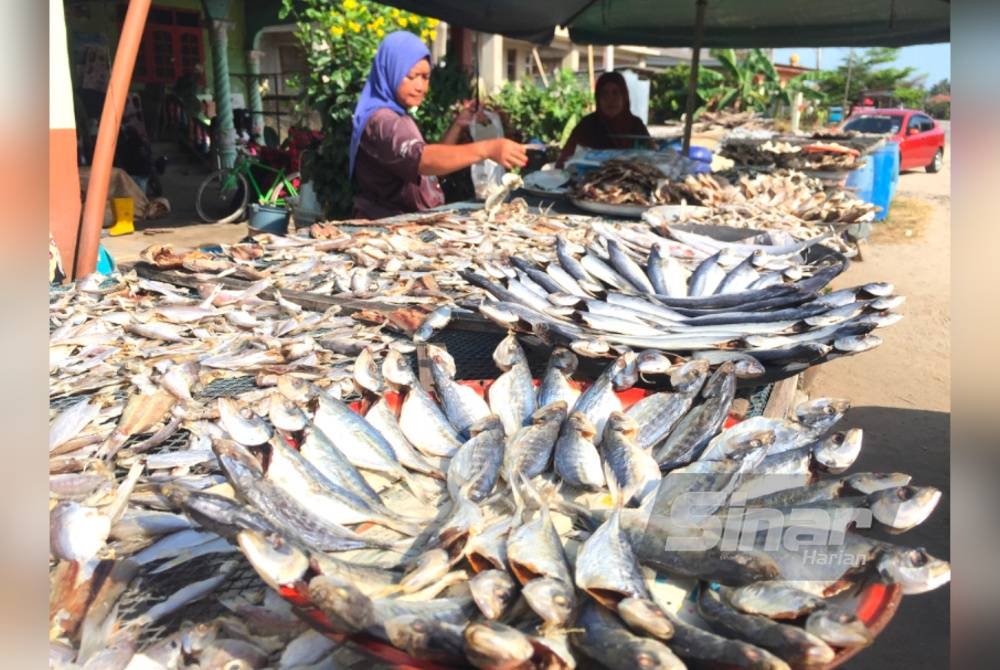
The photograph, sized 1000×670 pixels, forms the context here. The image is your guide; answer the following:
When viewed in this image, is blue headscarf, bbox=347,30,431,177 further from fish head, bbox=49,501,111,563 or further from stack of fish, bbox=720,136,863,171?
stack of fish, bbox=720,136,863,171

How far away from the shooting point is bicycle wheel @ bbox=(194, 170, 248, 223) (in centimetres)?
1123

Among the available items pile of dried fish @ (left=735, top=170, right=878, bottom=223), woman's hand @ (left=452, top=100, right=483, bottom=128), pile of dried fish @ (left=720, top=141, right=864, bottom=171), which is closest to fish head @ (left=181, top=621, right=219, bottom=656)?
pile of dried fish @ (left=735, top=170, right=878, bottom=223)

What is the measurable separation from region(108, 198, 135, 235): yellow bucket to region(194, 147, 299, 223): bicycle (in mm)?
1260

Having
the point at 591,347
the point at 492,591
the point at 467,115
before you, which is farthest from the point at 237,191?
the point at 492,591

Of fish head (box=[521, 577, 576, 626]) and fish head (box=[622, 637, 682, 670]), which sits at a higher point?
fish head (box=[521, 577, 576, 626])

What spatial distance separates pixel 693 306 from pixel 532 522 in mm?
1541

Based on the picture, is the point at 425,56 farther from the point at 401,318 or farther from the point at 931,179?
the point at 931,179

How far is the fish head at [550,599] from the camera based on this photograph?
3.71 feet

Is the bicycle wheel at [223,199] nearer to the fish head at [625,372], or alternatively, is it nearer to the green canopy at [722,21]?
the green canopy at [722,21]

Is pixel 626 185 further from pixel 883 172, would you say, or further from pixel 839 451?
pixel 883 172

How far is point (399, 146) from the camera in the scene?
4785mm

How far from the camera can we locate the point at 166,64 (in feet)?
51.9

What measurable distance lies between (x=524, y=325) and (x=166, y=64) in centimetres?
1610
